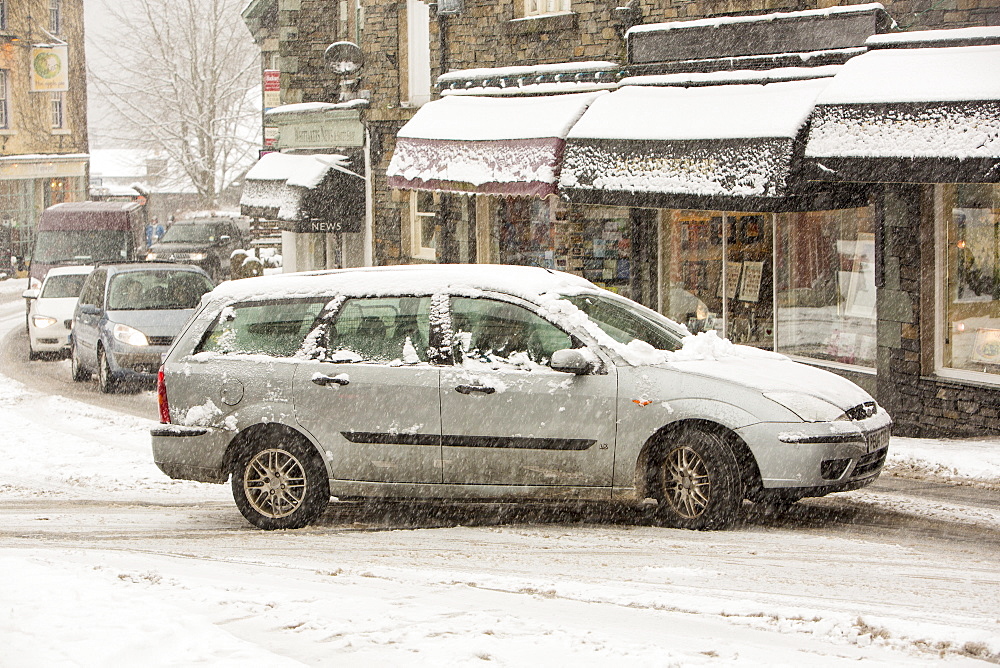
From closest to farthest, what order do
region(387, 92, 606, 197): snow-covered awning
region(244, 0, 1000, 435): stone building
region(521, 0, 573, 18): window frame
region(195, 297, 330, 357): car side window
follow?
1. region(195, 297, 330, 357): car side window
2. region(244, 0, 1000, 435): stone building
3. region(387, 92, 606, 197): snow-covered awning
4. region(521, 0, 573, 18): window frame

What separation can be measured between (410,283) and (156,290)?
1012 cm

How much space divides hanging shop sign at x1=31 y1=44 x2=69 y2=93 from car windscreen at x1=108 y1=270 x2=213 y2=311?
34.5m

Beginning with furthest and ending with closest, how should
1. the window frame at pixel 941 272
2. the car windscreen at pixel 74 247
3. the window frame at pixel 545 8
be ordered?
the car windscreen at pixel 74 247 → the window frame at pixel 545 8 → the window frame at pixel 941 272

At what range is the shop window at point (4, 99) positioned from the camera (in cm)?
4972

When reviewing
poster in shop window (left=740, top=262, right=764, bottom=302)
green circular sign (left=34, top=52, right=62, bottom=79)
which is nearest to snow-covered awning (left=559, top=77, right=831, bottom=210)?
poster in shop window (left=740, top=262, right=764, bottom=302)

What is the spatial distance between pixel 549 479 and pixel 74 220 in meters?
22.2

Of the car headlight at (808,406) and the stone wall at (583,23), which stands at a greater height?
the stone wall at (583,23)

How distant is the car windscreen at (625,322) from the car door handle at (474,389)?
32.5 inches

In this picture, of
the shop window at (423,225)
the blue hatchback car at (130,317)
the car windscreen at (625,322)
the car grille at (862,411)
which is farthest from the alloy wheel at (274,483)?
the shop window at (423,225)

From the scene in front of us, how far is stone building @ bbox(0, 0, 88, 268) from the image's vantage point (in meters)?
49.6

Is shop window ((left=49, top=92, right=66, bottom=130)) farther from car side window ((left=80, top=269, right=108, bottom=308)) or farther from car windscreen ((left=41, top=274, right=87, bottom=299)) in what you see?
car side window ((left=80, top=269, right=108, bottom=308))

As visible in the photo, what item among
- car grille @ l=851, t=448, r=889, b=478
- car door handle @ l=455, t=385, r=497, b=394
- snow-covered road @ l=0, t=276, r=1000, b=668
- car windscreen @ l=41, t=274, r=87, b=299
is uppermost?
car windscreen @ l=41, t=274, r=87, b=299

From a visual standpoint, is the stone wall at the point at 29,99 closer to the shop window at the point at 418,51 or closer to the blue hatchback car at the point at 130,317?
the shop window at the point at 418,51

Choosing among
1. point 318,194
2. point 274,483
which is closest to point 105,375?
point 318,194
